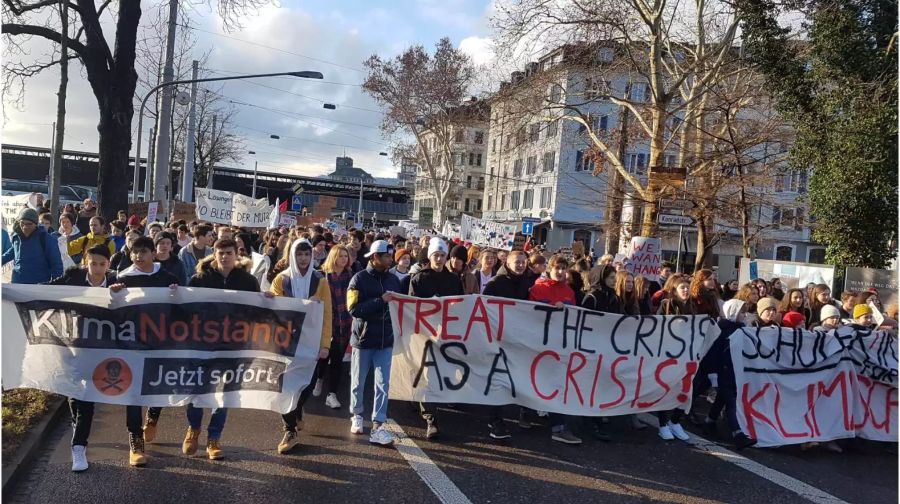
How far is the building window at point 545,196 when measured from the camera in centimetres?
5134

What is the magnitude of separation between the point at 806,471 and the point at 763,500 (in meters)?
1.06

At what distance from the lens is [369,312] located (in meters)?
5.79

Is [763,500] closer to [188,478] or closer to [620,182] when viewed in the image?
[188,478]

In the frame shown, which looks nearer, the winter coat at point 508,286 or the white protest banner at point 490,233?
the winter coat at point 508,286

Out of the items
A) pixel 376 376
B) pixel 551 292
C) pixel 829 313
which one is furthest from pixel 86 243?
pixel 829 313

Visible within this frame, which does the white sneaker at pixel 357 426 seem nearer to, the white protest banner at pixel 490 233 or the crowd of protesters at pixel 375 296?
the crowd of protesters at pixel 375 296

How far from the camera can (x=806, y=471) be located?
19.0ft

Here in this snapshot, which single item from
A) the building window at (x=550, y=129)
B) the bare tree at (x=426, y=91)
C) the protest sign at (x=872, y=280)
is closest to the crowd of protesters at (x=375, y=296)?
the protest sign at (x=872, y=280)

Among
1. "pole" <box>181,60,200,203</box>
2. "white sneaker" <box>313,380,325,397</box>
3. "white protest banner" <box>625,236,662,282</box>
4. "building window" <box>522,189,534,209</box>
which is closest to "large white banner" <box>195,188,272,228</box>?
"pole" <box>181,60,200,203</box>

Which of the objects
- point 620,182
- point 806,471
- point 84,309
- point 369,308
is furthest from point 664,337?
point 620,182

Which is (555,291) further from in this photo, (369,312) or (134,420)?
(134,420)

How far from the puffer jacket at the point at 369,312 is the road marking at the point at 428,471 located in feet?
2.71

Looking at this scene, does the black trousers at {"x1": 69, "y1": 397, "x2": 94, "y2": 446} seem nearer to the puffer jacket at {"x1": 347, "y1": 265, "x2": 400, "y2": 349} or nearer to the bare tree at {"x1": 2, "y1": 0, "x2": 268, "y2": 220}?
the puffer jacket at {"x1": 347, "y1": 265, "x2": 400, "y2": 349}

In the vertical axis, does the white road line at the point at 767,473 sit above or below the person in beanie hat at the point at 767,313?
below
